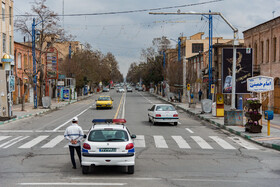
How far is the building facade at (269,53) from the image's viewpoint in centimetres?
3506

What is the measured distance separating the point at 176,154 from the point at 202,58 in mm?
51383

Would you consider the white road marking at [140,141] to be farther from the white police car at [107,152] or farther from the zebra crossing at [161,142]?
the white police car at [107,152]

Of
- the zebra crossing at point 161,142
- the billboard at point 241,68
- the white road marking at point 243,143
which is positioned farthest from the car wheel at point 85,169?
the billboard at point 241,68

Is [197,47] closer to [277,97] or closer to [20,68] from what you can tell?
[20,68]

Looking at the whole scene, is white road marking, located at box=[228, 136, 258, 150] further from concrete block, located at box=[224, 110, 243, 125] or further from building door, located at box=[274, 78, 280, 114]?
building door, located at box=[274, 78, 280, 114]

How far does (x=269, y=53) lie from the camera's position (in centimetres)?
3675

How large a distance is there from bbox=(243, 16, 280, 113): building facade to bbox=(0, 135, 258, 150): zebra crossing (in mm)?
16332

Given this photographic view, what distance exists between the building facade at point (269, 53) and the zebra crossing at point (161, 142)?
16332 mm

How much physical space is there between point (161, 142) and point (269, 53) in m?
23.1

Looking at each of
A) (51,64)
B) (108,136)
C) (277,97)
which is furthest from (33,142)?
(51,64)

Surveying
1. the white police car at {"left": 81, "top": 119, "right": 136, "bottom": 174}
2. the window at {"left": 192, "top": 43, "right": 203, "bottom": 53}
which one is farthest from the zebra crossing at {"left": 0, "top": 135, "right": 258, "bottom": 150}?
the window at {"left": 192, "top": 43, "right": 203, "bottom": 53}

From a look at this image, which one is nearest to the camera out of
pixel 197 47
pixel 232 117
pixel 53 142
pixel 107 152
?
pixel 107 152

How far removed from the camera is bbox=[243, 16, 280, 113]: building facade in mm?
35062

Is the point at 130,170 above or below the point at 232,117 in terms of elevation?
below
